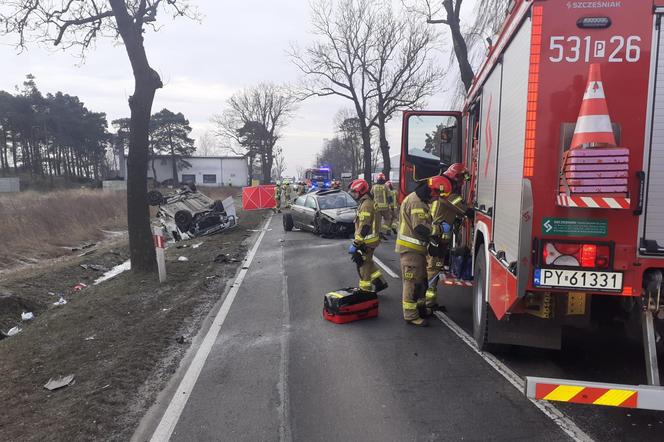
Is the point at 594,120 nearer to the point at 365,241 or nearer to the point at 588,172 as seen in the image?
the point at 588,172

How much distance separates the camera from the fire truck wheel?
188 inches

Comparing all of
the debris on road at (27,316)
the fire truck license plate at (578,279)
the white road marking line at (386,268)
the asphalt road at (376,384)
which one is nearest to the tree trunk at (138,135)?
the debris on road at (27,316)

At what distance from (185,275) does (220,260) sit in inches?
64.2

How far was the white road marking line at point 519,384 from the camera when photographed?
135 inches

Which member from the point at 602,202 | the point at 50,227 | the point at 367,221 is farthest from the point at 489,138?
the point at 50,227

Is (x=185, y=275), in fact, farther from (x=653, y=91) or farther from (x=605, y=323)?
(x=653, y=91)

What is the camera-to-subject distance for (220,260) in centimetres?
1152

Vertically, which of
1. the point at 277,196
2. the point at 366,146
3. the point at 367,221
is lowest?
the point at 277,196

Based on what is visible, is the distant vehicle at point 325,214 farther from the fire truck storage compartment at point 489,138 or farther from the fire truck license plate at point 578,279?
the fire truck license plate at point 578,279

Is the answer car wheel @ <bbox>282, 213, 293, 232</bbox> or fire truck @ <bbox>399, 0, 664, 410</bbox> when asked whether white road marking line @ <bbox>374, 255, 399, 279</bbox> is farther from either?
car wheel @ <bbox>282, 213, 293, 232</bbox>

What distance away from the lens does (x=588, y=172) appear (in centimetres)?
312

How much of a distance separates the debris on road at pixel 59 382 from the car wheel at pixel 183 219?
39.6 feet

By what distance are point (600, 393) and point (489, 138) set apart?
2.76 meters

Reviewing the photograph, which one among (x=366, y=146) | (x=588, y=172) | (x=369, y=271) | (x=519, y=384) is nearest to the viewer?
(x=588, y=172)
